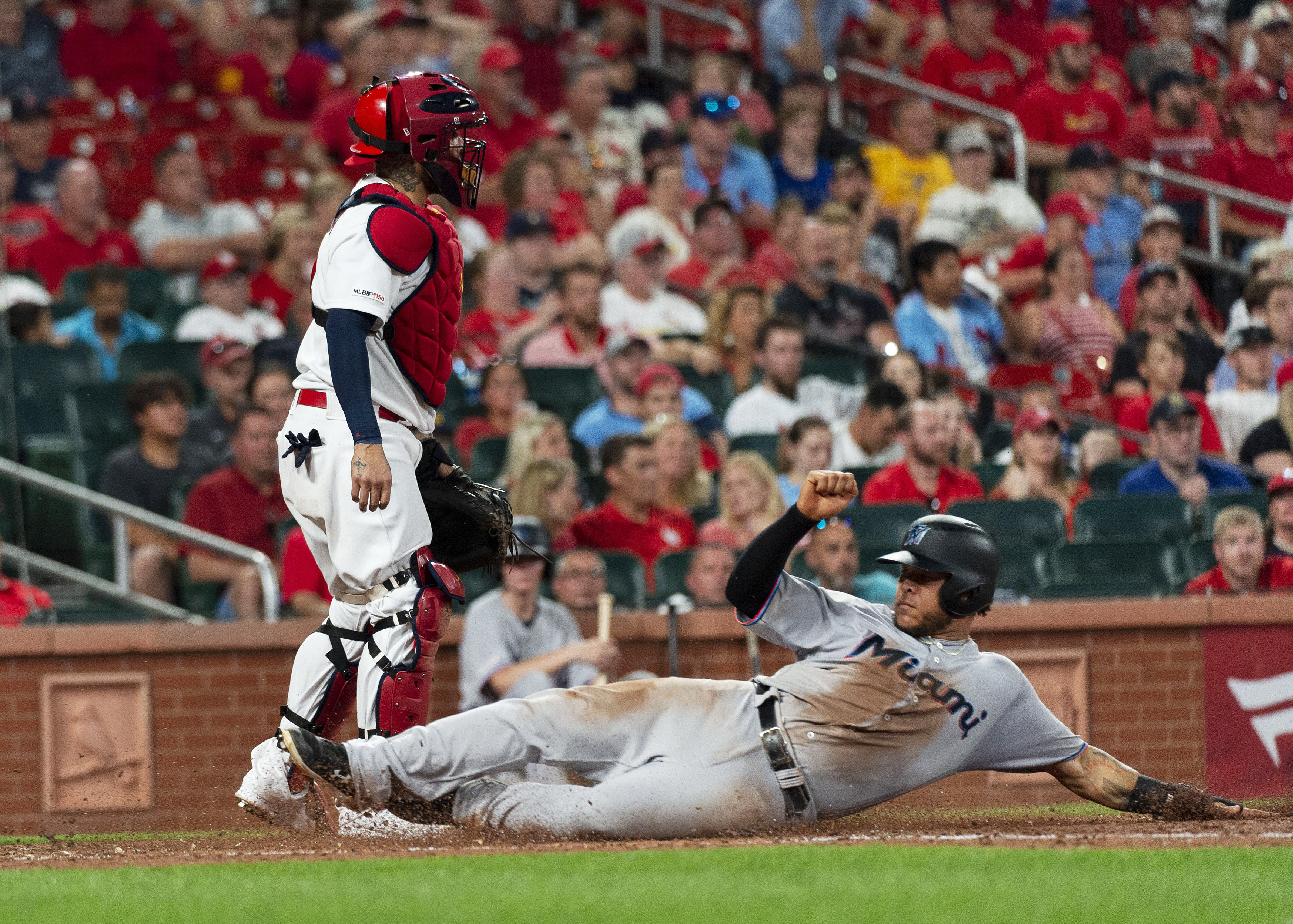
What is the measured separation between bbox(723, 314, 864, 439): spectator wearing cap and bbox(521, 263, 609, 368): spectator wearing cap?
87 cm

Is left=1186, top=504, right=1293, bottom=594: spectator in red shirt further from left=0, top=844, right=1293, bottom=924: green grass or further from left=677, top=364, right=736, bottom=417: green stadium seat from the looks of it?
left=0, top=844, right=1293, bottom=924: green grass

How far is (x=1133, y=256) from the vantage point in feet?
36.4

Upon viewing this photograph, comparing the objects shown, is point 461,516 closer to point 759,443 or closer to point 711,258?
point 759,443

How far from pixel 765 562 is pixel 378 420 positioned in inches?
46.5

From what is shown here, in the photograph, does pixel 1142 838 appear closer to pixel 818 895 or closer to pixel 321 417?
pixel 818 895

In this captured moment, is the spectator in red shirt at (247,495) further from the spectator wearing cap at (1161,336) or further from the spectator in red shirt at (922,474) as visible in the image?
the spectator wearing cap at (1161,336)

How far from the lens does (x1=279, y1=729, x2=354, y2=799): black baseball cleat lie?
473 cm

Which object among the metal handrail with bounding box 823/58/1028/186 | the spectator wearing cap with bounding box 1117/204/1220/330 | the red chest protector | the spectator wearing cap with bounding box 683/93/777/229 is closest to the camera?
the red chest protector

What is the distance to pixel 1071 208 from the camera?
11266 millimetres

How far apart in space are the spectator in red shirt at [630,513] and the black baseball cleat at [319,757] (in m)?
3.56

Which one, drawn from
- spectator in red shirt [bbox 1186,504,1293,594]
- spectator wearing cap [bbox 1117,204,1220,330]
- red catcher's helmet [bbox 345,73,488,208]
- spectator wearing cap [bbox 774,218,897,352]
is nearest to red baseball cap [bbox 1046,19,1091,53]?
spectator wearing cap [bbox 1117,204,1220,330]

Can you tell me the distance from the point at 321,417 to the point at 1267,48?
892cm

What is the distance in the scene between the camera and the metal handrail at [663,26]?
13133 millimetres

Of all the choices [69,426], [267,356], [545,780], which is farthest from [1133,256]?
[545,780]
